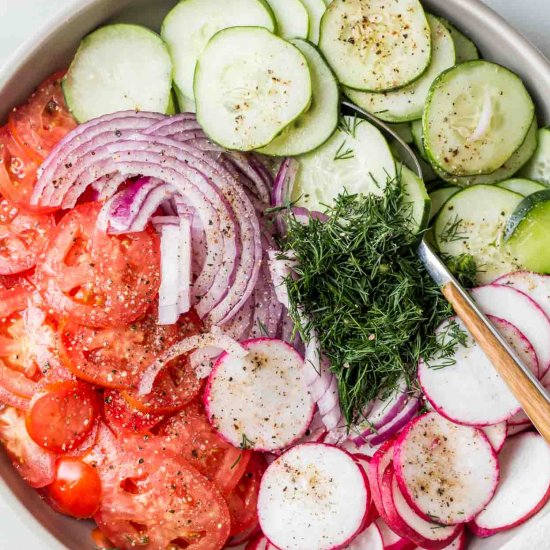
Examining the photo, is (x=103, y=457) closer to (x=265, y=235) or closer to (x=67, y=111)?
(x=265, y=235)

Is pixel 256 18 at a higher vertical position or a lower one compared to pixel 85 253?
higher

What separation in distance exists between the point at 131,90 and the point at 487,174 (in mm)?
1081

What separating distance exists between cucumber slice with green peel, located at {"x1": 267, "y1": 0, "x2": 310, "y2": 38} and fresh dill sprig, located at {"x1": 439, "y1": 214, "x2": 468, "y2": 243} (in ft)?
2.26

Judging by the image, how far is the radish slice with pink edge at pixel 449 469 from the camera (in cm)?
204

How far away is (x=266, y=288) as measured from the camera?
7.22 feet

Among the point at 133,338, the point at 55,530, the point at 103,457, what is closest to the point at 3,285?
the point at 133,338

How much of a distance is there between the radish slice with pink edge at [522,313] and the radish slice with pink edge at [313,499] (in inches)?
23.6

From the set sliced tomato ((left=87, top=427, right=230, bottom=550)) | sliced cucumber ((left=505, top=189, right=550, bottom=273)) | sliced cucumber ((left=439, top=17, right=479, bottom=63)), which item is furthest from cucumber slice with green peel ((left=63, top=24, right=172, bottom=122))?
sliced cucumber ((left=505, top=189, right=550, bottom=273))

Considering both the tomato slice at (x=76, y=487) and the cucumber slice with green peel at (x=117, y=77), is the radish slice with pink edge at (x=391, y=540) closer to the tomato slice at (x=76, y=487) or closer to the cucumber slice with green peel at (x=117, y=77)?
the tomato slice at (x=76, y=487)

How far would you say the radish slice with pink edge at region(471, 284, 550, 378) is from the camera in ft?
6.77

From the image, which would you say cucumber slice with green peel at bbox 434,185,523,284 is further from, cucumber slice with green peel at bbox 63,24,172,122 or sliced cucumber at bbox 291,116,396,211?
cucumber slice with green peel at bbox 63,24,172,122

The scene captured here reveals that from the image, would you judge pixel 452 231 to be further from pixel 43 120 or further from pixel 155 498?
pixel 43 120

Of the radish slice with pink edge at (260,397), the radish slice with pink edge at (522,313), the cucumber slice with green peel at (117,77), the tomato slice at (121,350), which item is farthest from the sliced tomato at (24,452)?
the radish slice with pink edge at (522,313)

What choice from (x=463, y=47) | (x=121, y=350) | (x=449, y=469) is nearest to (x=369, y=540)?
(x=449, y=469)
